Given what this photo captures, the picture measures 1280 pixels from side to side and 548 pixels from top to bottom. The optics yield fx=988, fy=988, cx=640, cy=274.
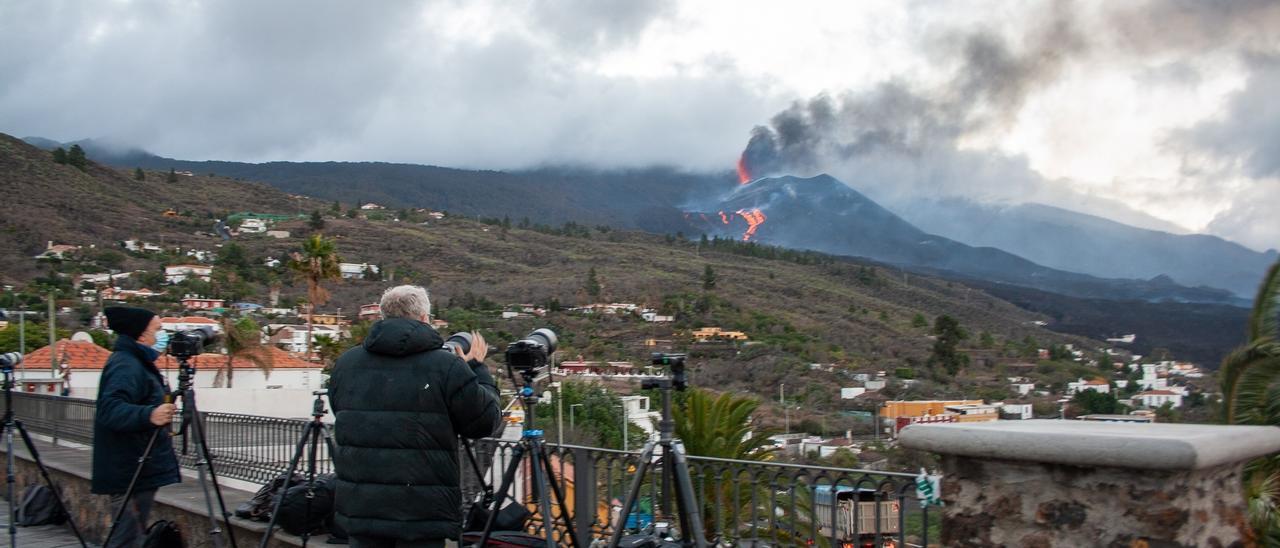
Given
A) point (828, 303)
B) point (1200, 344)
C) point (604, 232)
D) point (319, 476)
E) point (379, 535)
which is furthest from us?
point (604, 232)

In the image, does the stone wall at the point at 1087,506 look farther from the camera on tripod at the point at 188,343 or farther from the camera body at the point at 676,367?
the camera on tripod at the point at 188,343

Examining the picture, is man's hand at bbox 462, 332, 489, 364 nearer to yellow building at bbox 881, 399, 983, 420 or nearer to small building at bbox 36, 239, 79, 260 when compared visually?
yellow building at bbox 881, 399, 983, 420

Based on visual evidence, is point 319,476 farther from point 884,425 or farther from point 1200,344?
point 1200,344

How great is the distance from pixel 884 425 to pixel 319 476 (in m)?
48.3

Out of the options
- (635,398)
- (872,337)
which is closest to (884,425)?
(635,398)

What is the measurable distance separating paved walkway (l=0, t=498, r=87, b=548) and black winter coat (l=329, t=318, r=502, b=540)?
4.81 meters

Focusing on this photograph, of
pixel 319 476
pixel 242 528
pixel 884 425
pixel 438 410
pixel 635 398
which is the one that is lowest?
pixel 884 425

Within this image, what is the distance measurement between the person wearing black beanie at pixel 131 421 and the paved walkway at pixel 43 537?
2.52 m

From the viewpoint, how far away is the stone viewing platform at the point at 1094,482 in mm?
2615

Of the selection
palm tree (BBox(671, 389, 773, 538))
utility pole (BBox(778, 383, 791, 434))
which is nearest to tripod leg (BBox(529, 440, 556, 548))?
palm tree (BBox(671, 389, 773, 538))

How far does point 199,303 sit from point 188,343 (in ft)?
217

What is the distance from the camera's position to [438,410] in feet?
11.4

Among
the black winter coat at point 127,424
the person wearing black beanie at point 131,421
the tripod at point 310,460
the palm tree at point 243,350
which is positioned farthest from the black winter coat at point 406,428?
the palm tree at point 243,350

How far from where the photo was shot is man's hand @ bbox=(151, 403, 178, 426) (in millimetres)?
4668
